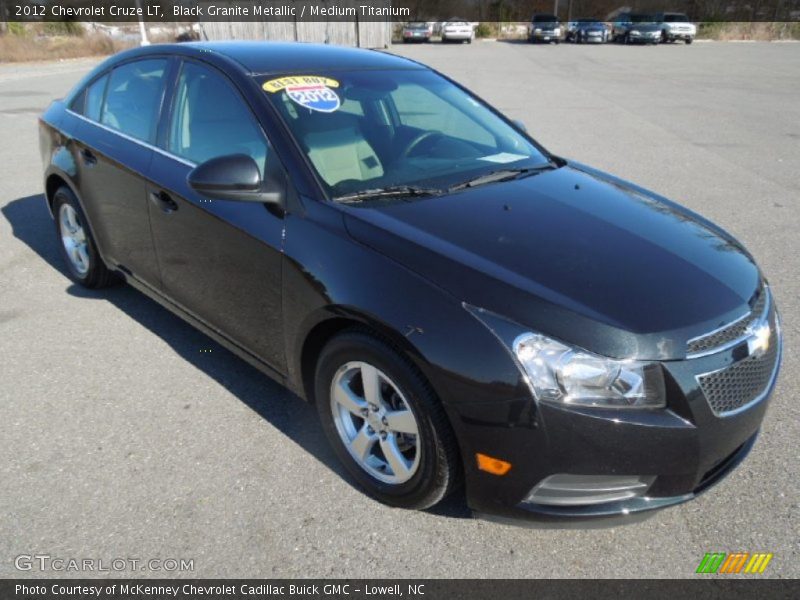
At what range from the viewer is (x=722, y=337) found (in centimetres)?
223

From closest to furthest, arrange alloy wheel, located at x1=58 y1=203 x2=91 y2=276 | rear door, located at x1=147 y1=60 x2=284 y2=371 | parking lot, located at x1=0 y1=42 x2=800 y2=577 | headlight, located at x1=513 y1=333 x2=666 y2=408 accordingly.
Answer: headlight, located at x1=513 y1=333 x2=666 y2=408
parking lot, located at x1=0 y1=42 x2=800 y2=577
rear door, located at x1=147 y1=60 x2=284 y2=371
alloy wheel, located at x1=58 y1=203 x2=91 y2=276

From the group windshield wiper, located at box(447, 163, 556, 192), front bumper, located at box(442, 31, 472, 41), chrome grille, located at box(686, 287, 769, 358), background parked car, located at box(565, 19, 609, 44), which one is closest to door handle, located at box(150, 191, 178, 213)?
windshield wiper, located at box(447, 163, 556, 192)

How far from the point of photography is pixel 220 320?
3209mm

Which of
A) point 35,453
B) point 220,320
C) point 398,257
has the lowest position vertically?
point 35,453

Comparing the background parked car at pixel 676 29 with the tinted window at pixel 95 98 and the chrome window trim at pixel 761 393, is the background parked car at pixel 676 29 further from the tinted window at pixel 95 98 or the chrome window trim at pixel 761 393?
the chrome window trim at pixel 761 393

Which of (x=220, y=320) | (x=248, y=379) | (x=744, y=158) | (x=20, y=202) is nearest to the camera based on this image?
(x=220, y=320)

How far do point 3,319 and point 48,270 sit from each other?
0.84 m

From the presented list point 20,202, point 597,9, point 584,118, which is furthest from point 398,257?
point 597,9

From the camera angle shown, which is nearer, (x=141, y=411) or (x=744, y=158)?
(x=141, y=411)

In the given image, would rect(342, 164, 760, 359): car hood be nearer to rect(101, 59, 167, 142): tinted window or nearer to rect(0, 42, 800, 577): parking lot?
rect(0, 42, 800, 577): parking lot

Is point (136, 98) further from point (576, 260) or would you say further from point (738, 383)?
point (738, 383)

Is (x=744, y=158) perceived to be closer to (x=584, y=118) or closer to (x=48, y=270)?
(x=584, y=118)

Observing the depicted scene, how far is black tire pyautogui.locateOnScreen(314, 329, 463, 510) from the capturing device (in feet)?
7.38

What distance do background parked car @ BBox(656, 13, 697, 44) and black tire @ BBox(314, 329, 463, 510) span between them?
41.9m
